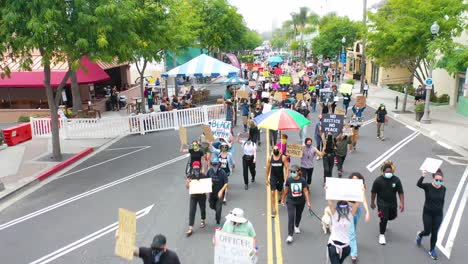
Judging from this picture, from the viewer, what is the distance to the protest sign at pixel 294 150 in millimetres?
10336

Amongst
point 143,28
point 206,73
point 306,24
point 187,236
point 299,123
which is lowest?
point 187,236

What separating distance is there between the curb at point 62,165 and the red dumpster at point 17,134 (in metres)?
3.82

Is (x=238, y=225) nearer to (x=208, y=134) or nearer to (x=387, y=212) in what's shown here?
(x=387, y=212)

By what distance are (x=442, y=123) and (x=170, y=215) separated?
16121 millimetres

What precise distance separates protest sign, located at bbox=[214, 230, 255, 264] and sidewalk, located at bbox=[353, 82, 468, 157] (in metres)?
12.0

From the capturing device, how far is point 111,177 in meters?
13.3

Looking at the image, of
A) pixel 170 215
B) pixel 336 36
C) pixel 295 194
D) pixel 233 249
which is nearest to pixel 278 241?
pixel 295 194

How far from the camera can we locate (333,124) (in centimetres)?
1266

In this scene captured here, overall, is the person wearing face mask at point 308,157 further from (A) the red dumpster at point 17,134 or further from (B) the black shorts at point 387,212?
(A) the red dumpster at point 17,134

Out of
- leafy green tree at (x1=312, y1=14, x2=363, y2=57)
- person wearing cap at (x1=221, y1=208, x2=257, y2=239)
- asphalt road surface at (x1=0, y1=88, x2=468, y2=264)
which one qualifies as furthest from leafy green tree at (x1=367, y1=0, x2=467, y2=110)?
leafy green tree at (x1=312, y1=14, x2=363, y2=57)

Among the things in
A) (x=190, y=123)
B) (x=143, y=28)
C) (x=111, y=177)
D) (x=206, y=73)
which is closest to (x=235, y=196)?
(x=111, y=177)

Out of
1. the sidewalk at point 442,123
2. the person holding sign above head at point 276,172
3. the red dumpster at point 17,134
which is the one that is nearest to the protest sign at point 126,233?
the person holding sign above head at point 276,172

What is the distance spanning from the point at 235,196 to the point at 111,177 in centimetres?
464

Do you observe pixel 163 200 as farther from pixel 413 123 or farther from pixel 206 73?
pixel 413 123
